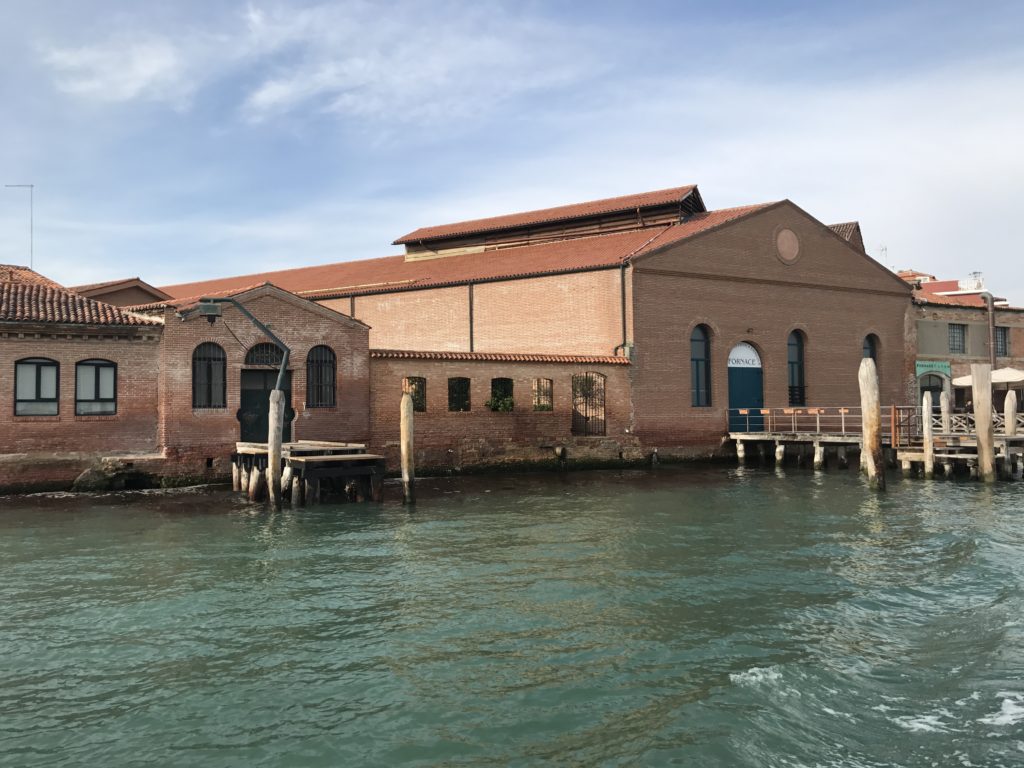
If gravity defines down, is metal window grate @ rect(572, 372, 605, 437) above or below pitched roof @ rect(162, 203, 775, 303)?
below

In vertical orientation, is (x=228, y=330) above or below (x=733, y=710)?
above

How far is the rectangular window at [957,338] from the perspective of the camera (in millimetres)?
34844

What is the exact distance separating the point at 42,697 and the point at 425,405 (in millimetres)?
16288

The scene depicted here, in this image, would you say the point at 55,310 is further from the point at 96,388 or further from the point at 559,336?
the point at 559,336

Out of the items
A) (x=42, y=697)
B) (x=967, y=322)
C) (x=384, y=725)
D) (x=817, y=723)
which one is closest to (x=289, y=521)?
(x=42, y=697)

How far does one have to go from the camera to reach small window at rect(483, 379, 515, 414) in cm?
2398

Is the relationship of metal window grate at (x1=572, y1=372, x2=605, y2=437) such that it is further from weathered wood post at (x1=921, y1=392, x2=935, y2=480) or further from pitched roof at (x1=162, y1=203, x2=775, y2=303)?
weathered wood post at (x1=921, y1=392, x2=935, y2=480)

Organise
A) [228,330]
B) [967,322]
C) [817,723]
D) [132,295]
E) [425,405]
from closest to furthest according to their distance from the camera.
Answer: [817,723]
[228,330]
[425,405]
[132,295]
[967,322]

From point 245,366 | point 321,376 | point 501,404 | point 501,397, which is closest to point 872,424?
point 501,404

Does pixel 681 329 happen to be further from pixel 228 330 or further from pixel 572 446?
pixel 228 330

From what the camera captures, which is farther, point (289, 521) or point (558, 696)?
point (289, 521)

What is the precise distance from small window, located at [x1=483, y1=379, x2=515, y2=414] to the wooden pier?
5.61 meters

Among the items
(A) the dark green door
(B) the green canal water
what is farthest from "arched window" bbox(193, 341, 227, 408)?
(B) the green canal water

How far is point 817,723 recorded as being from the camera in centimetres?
634
